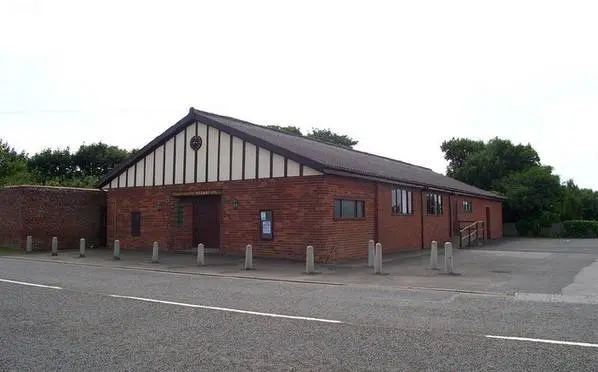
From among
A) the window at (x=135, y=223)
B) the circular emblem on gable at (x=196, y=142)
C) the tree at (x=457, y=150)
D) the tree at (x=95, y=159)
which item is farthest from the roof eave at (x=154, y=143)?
the tree at (x=457, y=150)

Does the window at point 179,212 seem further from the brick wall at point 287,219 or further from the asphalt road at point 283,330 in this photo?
the asphalt road at point 283,330

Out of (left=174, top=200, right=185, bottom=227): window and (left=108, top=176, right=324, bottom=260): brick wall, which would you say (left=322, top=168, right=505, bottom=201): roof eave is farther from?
(left=174, top=200, right=185, bottom=227): window

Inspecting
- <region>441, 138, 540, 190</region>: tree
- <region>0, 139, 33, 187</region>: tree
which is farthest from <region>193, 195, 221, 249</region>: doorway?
<region>441, 138, 540, 190</region>: tree

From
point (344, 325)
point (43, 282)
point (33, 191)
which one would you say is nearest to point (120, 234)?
point (33, 191)

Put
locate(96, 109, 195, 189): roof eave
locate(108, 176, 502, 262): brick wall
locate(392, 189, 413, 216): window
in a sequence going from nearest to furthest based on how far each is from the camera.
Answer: locate(108, 176, 502, 262): brick wall → locate(96, 109, 195, 189): roof eave → locate(392, 189, 413, 216): window

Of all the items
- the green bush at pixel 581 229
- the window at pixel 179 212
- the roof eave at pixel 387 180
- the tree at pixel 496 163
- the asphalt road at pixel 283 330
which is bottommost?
the asphalt road at pixel 283 330

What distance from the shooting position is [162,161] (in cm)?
2245

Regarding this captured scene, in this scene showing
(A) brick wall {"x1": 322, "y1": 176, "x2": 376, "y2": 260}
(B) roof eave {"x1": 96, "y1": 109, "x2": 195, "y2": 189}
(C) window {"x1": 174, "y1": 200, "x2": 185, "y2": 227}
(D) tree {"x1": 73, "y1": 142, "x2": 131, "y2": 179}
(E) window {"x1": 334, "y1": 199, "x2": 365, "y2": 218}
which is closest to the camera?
(A) brick wall {"x1": 322, "y1": 176, "x2": 376, "y2": 260}

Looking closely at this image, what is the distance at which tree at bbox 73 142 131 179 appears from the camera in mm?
49656

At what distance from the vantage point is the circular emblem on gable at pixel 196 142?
819 inches

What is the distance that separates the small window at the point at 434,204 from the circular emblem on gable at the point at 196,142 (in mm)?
11880

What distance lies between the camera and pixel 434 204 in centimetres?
2595

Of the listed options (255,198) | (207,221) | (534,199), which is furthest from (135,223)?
(534,199)

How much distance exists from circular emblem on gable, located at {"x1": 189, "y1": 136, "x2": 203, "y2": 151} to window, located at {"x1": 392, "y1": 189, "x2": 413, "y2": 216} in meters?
8.68
